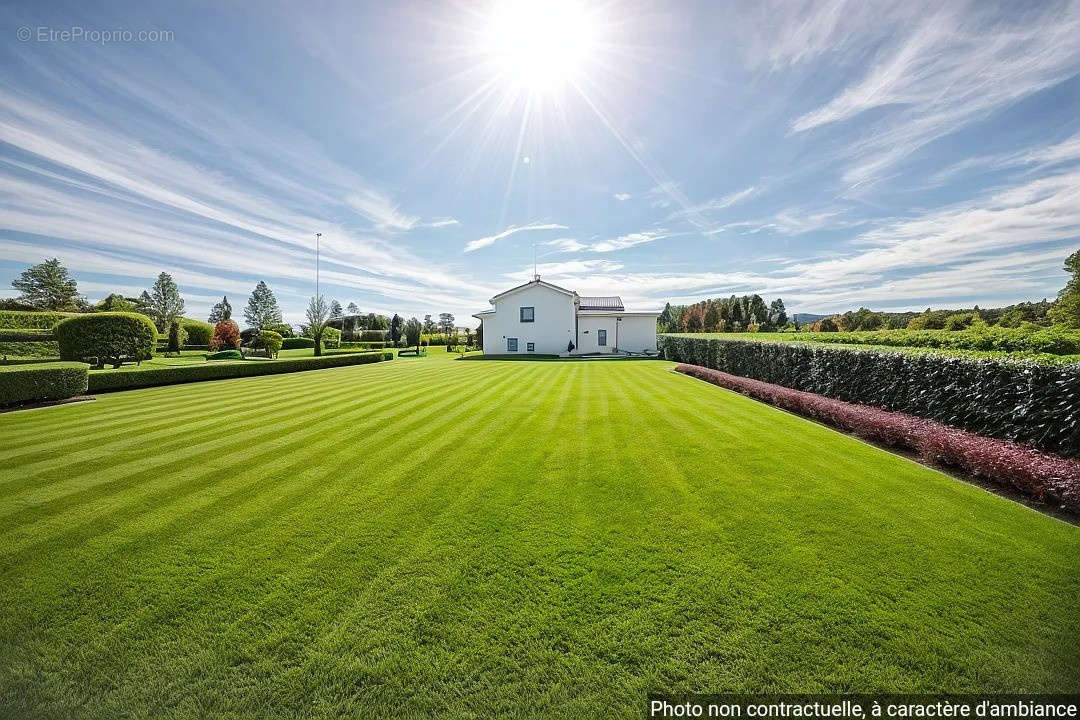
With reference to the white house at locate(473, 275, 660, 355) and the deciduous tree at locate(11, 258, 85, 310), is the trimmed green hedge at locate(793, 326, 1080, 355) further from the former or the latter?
the deciduous tree at locate(11, 258, 85, 310)

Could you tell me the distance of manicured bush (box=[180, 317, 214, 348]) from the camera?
40812 mm

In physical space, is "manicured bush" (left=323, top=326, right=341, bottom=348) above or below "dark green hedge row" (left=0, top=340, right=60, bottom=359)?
above

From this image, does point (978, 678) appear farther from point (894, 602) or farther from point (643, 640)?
point (643, 640)

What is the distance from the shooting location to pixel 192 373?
16.3 m

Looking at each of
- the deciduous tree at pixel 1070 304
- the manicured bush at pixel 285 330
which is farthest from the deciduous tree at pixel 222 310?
the deciduous tree at pixel 1070 304

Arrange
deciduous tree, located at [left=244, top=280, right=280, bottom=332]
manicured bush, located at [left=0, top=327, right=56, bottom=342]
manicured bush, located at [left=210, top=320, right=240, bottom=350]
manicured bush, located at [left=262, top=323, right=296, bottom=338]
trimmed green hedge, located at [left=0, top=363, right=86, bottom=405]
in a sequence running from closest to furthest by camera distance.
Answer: trimmed green hedge, located at [left=0, top=363, right=86, bottom=405], manicured bush, located at [left=0, top=327, right=56, bottom=342], manicured bush, located at [left=210, top=320, right=240, bottom=350], manicured bush, located at [left=262, top=323, right=296, bottom=338], deciduous tree, located at [left=244, top=280, right=280, bottom=332]

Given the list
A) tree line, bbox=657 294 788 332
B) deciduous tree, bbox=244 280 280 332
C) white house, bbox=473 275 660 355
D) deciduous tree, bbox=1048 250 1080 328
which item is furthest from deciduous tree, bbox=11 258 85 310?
deciduous tree, bbox=1048 250 1080 328

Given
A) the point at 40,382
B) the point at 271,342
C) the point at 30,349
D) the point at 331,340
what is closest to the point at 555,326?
the point at 271,342

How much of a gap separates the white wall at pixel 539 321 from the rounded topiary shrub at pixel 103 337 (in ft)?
76.2

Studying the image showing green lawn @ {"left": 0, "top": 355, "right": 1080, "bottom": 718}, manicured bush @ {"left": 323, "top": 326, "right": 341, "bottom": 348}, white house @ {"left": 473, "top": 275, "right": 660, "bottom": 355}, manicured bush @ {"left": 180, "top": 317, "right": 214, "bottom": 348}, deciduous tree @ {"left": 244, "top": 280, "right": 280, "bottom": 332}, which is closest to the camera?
green lawn @ {"left": 0, "top": 355, "right": 1080, "bottom": 718}

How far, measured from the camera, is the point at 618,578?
11.3 feet

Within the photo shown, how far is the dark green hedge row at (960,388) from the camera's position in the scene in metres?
5.90

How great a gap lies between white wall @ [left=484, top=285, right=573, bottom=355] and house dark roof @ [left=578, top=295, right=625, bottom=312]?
256 inches

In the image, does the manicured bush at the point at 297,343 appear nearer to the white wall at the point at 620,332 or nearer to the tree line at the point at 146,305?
the tree line at the point at 146,305
